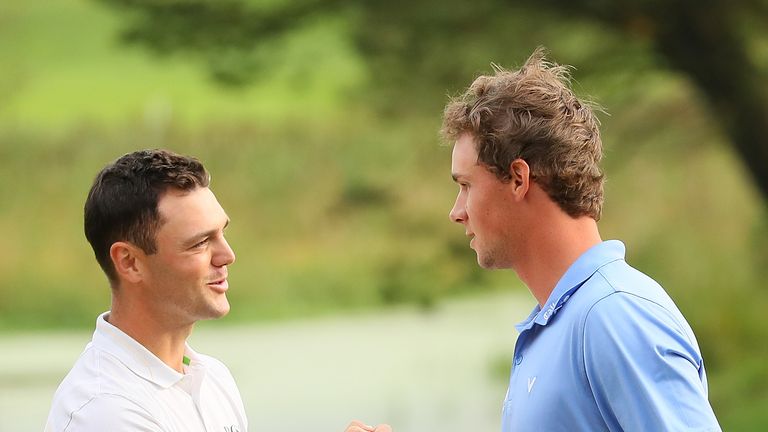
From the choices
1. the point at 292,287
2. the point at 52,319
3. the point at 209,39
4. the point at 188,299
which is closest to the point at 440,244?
the point at 292,287

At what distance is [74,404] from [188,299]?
0.86 ft

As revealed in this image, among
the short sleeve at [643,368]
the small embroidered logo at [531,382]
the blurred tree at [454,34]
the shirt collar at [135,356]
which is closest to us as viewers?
the short sleeve at [643,368]

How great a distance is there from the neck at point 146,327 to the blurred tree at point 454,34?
395cm

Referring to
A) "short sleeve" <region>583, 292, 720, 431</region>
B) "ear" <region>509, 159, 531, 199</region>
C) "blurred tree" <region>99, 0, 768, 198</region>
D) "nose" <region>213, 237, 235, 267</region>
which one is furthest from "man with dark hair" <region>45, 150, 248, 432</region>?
"blurred tree" <region>99, 0, 768, 198</region>

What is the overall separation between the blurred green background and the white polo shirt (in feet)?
12.0

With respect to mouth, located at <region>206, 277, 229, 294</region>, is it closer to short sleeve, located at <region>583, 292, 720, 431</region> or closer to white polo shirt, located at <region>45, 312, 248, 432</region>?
white polo shirt, located at <region>45, 312, 248, 432</region>

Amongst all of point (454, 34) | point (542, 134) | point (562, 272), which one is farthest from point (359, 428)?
point (454, 34)

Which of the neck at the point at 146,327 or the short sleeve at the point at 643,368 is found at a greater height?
the neck at the point at 146,327

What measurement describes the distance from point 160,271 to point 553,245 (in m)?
0.67

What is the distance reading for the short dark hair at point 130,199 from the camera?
179cm

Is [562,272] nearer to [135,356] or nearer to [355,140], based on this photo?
[135,356]

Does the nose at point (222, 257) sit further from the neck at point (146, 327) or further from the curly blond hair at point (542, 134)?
the curly blond hair at point (542, 134)

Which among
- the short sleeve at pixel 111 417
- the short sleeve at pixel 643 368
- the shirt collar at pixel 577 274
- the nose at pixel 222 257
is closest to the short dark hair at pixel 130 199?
the nose at pixel 222 257

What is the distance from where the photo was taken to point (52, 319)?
17.7 feet
